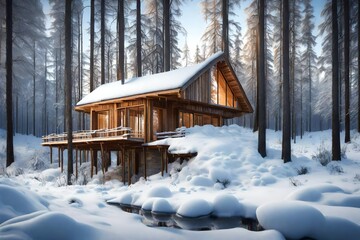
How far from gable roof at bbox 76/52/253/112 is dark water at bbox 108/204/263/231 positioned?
861 cm

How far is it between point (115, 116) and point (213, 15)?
1551 cm

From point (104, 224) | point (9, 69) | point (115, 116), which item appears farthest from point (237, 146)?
point (9, 69)

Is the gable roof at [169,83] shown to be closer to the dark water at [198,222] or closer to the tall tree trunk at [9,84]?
the tall tree trunk at [9,84]

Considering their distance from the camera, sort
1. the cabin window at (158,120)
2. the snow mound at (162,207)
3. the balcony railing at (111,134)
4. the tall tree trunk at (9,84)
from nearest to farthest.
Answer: the snow mound at (162,207) → the balcony railing at (111,134) → the cabin window at (158,120) → the tall tree trunk at (9,84)

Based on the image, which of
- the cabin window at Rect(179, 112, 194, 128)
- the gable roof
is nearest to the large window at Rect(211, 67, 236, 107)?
the gable roof

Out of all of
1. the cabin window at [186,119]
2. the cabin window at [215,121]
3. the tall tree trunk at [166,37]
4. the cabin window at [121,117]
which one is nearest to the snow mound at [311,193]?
the cabin window at [186,119]

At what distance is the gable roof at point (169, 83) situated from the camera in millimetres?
16562

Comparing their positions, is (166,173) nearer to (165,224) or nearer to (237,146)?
(237,146)

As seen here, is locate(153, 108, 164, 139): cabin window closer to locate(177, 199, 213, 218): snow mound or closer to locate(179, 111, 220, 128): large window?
locate(179, 111, 220, 128): large window

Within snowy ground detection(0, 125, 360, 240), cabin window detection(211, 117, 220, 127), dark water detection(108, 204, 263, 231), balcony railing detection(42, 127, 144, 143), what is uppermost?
cabin window detection(211, 117, 220, 127)

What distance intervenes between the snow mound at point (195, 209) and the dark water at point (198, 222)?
147 mm

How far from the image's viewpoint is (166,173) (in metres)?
16.5

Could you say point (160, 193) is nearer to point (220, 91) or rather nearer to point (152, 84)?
point (152, 84)

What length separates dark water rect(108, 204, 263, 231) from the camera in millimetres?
7430
